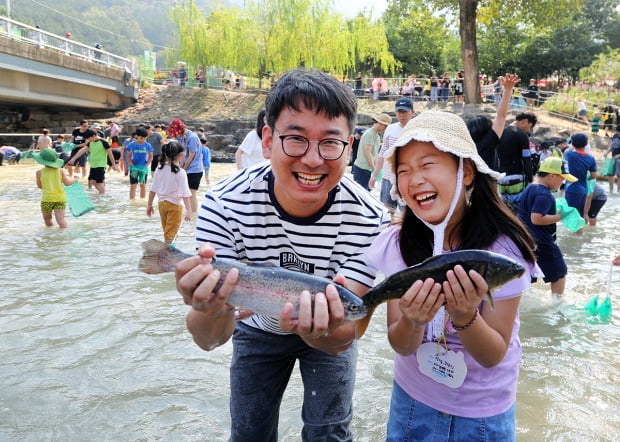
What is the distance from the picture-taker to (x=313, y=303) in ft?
6.26

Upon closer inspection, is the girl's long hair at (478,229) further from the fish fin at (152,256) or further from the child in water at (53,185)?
the child in water at (53,185)

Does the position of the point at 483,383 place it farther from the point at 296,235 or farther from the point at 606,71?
the point at 606,71

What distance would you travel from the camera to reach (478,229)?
2.15m

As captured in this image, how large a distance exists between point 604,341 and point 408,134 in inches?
163

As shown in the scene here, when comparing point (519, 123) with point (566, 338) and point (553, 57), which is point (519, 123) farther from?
point (553, 57)

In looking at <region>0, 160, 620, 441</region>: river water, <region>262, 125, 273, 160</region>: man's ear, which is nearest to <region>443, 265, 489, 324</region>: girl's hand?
<region>262, 125, 273, 160</region>: man's ear

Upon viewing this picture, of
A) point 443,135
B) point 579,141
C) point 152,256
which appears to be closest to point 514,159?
point 579,141

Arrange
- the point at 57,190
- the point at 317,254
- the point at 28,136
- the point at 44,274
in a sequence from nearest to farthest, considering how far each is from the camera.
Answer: the point at 317,254, the point at 44,274, the point at 57,190, the point at 28,136

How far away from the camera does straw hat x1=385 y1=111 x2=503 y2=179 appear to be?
205 centimetres

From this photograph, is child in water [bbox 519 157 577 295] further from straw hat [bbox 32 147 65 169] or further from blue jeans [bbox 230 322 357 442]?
straw hat [bbox 32 147 65 169]

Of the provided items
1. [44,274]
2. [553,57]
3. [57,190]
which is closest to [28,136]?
[57,190]

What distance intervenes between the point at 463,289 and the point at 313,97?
3.30ft

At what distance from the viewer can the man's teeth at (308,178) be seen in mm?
2184

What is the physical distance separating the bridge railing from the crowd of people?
1017 inches
